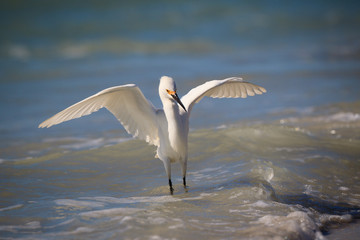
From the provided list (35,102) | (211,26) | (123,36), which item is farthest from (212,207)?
(211,26)

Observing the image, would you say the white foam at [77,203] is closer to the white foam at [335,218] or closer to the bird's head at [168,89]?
the bird's head at [168,89]

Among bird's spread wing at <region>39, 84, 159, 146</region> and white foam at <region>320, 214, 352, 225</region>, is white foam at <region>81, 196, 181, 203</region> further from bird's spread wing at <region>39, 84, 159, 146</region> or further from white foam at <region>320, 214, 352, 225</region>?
white foam at <region>320, 214, 352, 225</region>

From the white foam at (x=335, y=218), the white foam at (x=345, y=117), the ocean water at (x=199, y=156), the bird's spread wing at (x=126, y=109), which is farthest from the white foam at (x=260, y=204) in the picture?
the white foam at (x=345, y=117)

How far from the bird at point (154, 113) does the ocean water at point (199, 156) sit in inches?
20.4

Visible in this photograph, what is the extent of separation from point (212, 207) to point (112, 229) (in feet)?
3.33

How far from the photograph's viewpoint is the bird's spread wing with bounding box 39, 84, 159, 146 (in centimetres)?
450

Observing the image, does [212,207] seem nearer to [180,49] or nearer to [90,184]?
[90,184]

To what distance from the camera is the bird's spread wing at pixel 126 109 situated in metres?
4.50

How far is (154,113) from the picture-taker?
4871mm

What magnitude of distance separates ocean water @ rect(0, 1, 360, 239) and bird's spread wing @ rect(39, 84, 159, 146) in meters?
0.68

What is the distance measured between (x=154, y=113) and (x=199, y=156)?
163 centimetres

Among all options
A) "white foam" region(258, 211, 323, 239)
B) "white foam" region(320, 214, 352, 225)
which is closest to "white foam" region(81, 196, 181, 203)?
"white foam" region(258, 211, 323, 239)

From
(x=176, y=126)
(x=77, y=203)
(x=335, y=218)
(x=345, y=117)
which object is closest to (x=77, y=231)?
(x=77, y=203)

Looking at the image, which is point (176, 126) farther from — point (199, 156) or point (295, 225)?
point (199, 156)
